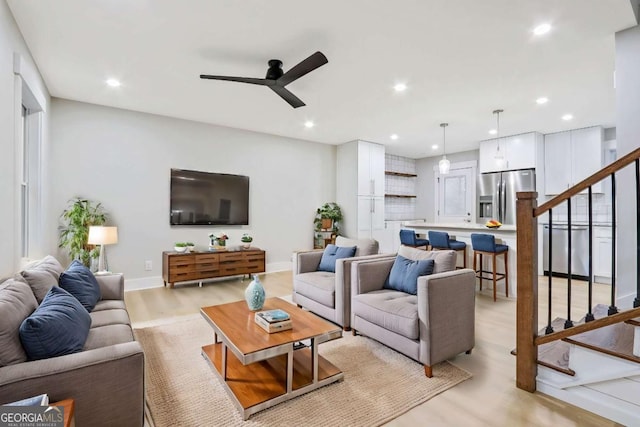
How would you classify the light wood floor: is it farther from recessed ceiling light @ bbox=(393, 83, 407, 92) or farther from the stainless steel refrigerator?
recessed ceiling light @ bbox=(393, 83, 407, 92)

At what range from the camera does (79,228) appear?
4.08 m

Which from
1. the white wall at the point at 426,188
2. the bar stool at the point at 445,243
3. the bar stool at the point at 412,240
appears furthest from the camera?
the white wall at the point at 426,188

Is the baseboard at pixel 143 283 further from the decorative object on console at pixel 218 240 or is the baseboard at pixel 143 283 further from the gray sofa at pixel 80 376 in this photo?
the gray sofa at pixel 80 376

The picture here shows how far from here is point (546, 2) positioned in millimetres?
2271

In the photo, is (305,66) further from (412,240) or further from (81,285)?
(412,240)

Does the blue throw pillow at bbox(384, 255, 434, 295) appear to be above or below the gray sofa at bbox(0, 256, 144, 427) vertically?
above

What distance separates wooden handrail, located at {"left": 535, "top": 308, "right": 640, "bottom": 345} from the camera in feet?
5.58

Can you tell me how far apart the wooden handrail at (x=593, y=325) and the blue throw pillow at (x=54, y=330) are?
2666mm

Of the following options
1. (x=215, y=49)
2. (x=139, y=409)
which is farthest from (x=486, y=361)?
(x=215, y=49)

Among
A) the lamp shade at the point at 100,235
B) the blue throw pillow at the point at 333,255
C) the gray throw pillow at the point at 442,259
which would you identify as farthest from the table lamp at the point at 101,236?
the gray throw pillow at the point at 442,259

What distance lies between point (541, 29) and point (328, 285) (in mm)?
2855

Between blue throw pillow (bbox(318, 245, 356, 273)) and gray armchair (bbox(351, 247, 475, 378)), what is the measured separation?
0.71 m

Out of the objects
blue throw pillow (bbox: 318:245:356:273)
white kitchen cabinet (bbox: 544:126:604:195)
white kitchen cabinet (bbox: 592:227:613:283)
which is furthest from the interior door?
blue throw pillow (bbox: 318:245:356:273)

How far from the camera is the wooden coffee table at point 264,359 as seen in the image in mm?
1873
